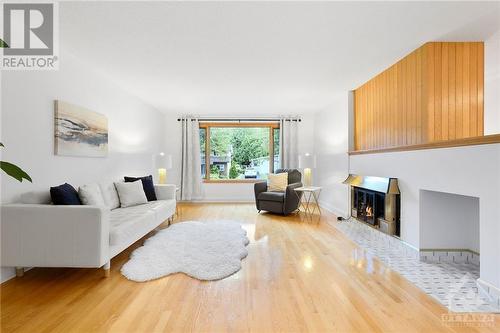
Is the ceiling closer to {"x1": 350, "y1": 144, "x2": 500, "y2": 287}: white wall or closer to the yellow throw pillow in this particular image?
{"x1": 350, "y1": 144, "x2": 500, "y2": 287}: white wall

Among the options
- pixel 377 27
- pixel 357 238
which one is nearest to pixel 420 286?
pixel 357 238

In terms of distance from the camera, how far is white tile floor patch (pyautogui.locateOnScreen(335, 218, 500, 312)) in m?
2.00

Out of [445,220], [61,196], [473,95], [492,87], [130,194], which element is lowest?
[445,220]

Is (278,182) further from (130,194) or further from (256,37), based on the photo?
(256,37)

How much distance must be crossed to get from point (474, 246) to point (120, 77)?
5.08 m

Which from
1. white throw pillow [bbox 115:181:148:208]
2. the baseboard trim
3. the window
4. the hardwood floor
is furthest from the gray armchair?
the baseboard trim

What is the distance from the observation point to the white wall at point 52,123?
94.4 inches

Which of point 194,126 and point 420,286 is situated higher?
point 194,126

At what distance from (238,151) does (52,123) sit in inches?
187

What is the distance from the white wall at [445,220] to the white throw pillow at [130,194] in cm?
377

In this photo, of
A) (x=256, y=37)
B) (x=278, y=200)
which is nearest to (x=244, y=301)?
(x=256, y=37)

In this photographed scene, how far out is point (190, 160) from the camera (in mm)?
6848

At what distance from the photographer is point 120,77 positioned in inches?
156

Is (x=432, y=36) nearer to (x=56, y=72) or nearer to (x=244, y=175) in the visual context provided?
(x=56, y=72)
